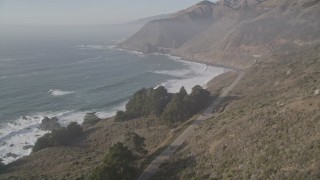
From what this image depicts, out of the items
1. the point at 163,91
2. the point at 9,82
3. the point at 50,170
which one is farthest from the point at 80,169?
the point at 9,82

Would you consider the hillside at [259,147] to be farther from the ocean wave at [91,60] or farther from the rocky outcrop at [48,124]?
the ocean wave at [91,60]

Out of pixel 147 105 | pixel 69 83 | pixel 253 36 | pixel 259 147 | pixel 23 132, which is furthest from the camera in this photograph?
pixel 253 36

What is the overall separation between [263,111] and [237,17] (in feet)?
473

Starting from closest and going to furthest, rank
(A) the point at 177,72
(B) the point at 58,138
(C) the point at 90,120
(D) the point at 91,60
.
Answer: (B) the point at 58,138 → (C) the point at 90,120 → (A) the point at 177,72 → (D) the point at 91,60

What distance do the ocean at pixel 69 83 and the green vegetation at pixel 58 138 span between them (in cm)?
414

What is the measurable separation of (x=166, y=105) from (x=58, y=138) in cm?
1500

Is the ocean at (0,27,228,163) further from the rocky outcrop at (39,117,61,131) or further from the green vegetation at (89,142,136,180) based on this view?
the green vegetation at (89,142,136,180)

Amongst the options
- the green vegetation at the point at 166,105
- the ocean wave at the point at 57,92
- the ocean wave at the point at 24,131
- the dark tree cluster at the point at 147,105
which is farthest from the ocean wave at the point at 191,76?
the green vegetation at the point at 166,105

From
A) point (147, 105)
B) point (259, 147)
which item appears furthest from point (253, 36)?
point (259, 147)

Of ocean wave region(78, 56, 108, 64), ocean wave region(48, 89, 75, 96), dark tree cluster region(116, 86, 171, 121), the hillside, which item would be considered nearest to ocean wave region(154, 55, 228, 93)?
ocean wave region(48, 89, 75, 96)

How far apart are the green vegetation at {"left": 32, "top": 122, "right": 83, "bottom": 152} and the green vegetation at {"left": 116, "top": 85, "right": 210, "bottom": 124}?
7198 mm

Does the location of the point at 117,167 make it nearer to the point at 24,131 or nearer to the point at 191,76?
the point at 24,131

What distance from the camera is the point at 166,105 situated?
56.3 meters

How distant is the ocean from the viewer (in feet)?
217
